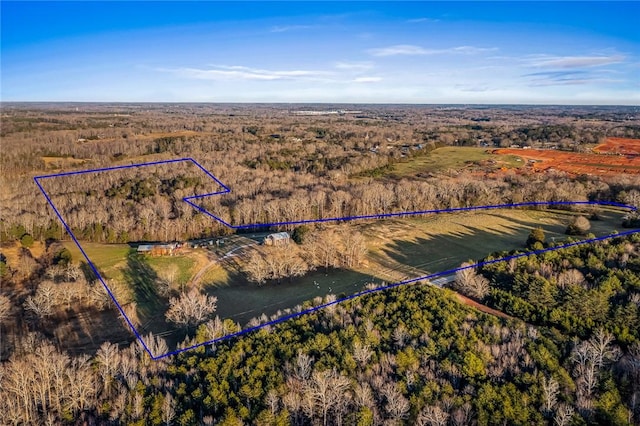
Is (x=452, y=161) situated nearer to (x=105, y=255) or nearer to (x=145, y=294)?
(x=105, y=255)

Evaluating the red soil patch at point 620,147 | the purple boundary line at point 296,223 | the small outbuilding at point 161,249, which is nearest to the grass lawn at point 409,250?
the purple boundary line at point 296,223

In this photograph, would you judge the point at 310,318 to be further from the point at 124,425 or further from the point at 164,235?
the point at 164,235

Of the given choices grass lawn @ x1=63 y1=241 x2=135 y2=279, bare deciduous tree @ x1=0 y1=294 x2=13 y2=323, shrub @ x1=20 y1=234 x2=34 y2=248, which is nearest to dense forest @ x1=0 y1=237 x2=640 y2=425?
bare deciduous tree @ x1=0 y1=294 x2=13 y2=323

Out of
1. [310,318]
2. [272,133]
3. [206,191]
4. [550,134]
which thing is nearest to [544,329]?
[310,318]

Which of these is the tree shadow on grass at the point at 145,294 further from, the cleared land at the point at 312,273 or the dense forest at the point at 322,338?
the dense forest at the point at 322,338

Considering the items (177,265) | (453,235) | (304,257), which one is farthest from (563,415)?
(177,265)
